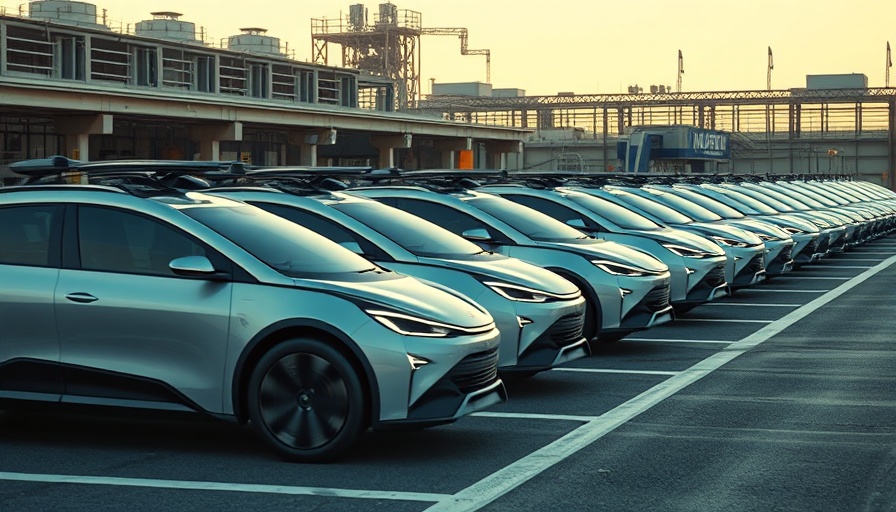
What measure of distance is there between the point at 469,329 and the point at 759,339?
697cm

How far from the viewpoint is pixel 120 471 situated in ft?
24.2

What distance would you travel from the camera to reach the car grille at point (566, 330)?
32.4 ft

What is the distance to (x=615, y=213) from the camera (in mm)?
16438

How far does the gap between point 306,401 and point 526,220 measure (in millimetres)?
6495

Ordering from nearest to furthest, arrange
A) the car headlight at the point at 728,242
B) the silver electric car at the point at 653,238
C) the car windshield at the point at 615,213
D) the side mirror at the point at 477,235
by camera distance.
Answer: the side mirror at the point at 477,235 → the silver electric car at the point at 653,238 → the car windshield at the point at 615,213 → the car headlight at the point at 728,242

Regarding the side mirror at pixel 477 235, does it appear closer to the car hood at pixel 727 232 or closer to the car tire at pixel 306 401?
the car tire at pixel 306 401

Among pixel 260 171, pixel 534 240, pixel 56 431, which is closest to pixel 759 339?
pixel 534 240

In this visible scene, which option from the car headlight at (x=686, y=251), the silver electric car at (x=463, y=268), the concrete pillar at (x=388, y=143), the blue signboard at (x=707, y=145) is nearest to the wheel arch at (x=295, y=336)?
the silver electric car at (x=463, y=268)

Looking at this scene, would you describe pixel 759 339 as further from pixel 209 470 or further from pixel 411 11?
pixel 411 11

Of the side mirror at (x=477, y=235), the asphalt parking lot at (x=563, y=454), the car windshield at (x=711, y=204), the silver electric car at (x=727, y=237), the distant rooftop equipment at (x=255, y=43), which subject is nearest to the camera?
→ the asphalt parking lot at (x=563, y=454)

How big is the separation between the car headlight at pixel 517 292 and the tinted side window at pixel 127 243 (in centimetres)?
278

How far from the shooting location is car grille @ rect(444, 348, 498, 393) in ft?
24.9

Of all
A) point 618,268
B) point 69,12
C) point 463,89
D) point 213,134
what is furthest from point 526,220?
point 463,89

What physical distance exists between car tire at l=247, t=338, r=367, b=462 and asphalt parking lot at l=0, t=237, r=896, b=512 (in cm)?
14
